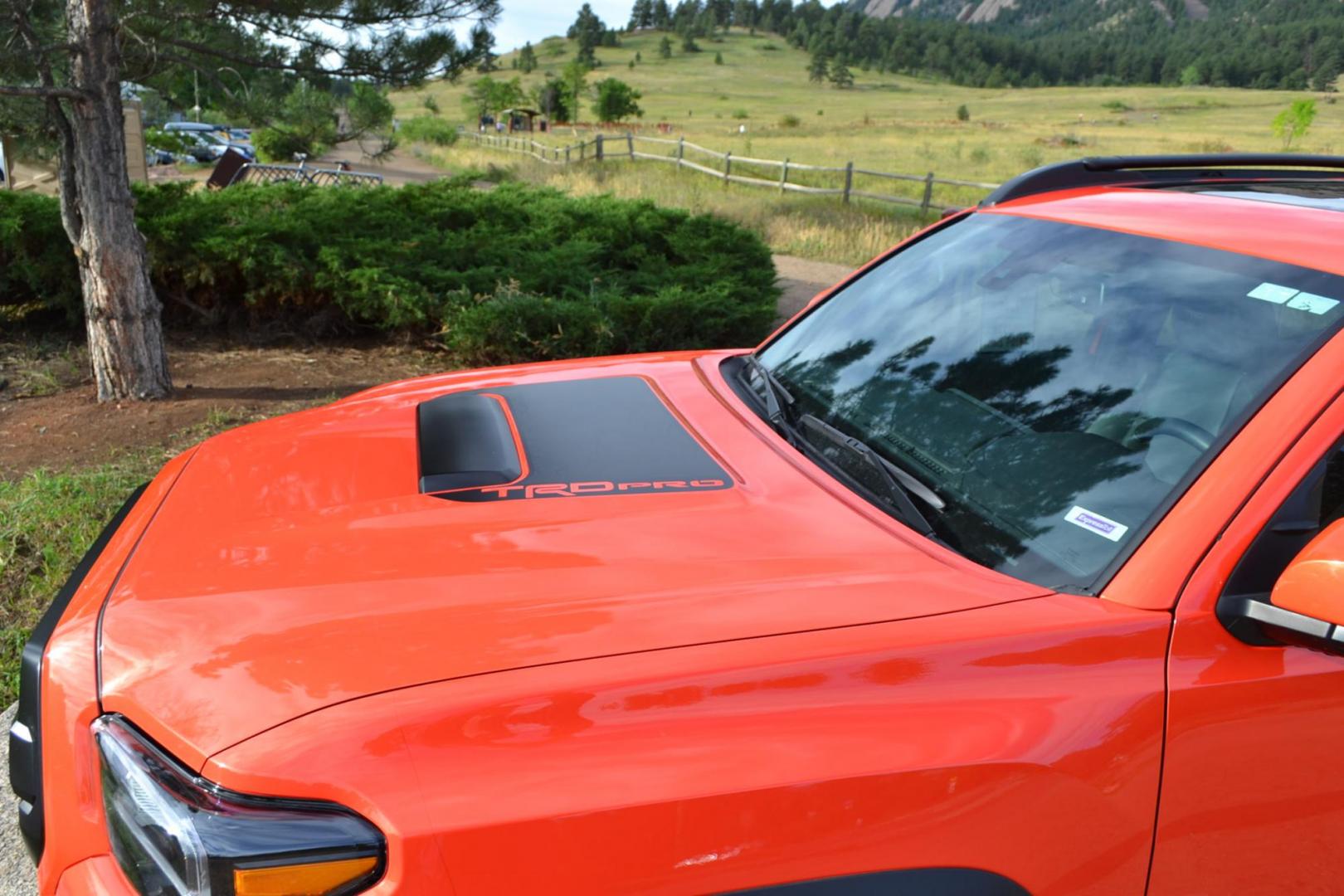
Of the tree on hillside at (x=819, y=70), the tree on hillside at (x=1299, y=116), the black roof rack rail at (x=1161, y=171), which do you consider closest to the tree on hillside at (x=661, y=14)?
the tree on hillside at (x=819, y=70)

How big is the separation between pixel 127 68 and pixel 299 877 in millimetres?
7077

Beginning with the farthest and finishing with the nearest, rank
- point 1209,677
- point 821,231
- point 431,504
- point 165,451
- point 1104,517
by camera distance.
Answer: point 821,231
point 165,451
point 431,504
point 1104,517
point 1209,677

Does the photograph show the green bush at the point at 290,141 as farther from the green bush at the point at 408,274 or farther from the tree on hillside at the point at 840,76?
the tree on hillside at the point at 840,76

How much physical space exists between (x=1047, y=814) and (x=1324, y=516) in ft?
2.15

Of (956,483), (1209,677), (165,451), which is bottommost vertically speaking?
(165,451)

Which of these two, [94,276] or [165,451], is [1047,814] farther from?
[94,276]

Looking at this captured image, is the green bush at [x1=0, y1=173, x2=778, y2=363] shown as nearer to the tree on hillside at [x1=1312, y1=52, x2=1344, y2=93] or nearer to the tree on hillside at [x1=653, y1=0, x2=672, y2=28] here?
the tree on hillside at [x1=1312, y1=52, x2=1344, y2=93]

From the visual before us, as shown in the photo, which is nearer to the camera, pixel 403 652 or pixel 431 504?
pixel 403 652

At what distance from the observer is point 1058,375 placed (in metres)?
2.04

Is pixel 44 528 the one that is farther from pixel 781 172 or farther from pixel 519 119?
pixel 519 119

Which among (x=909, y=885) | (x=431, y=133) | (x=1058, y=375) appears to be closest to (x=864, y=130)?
(x=431, y=133)

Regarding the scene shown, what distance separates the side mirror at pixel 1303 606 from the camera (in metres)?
1.35

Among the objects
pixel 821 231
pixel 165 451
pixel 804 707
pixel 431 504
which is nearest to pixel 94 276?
pixel 165 451

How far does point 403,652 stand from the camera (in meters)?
1.36
